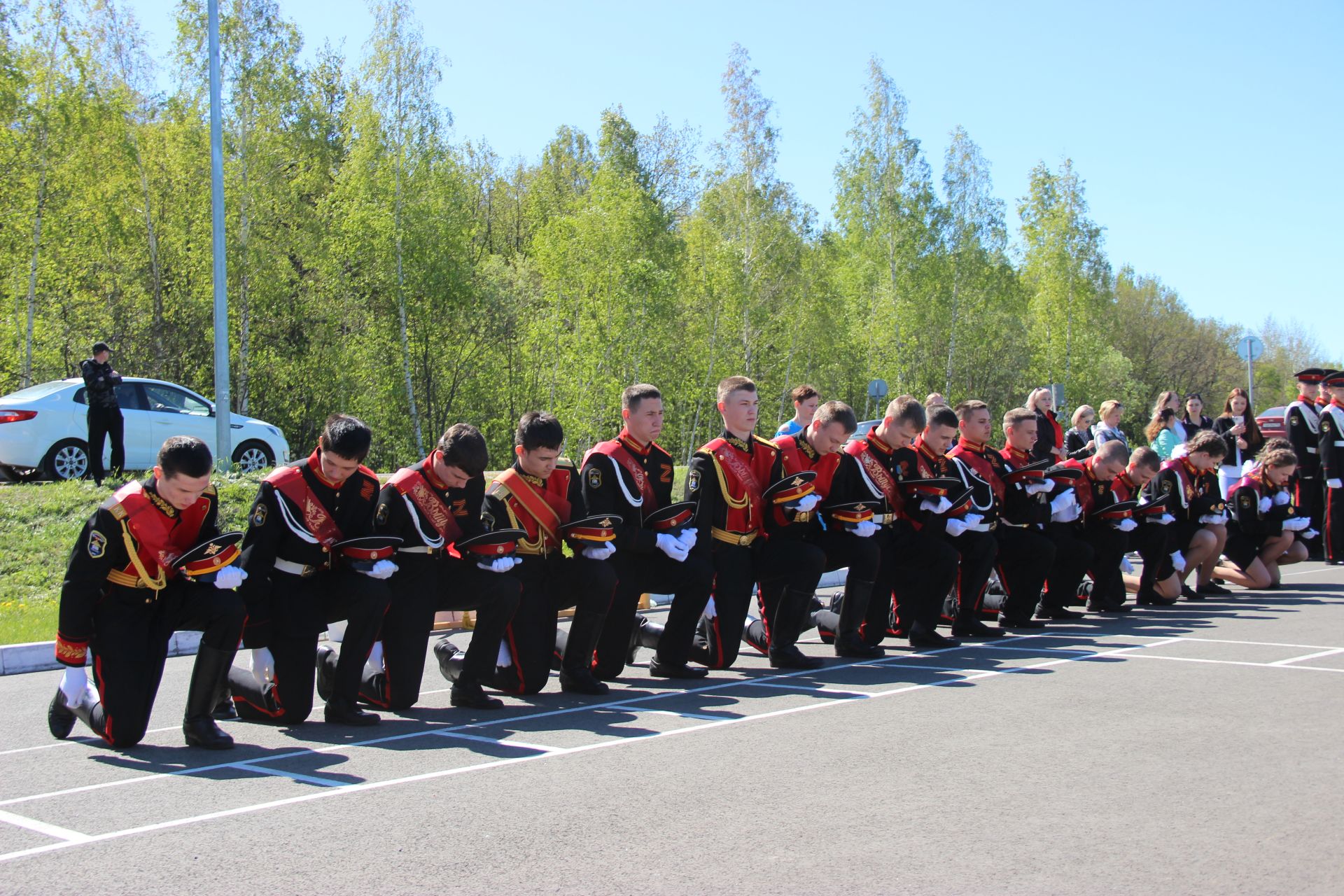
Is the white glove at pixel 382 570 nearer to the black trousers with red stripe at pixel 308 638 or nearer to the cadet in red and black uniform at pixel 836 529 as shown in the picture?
the black trousers with red stripe at pixel 308 638

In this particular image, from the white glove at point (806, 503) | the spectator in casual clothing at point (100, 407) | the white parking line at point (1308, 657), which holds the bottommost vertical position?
the white parking line at point (1308, 657)

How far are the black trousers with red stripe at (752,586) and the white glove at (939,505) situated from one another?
3.82 feet

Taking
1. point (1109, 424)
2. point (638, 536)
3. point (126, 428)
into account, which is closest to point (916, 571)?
point (638, 536)

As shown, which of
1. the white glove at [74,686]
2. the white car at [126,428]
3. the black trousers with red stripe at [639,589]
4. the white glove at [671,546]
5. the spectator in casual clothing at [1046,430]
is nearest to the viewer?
the white glove at [74,686]

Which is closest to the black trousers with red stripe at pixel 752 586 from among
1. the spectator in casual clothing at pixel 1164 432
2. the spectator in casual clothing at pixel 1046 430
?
the spectator in casual clothing at pixel 1046 430

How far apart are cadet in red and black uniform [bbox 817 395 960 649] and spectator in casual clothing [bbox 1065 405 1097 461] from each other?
4.43 metres

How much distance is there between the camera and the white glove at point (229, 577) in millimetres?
6457

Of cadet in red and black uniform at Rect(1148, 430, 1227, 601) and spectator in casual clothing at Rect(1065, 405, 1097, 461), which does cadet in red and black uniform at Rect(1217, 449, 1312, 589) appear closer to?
cadet in red and black uniform at Rect(1148, 430, 1227, 601)

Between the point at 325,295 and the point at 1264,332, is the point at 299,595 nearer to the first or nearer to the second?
the point at 325,295

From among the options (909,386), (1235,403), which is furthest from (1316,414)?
(909,386)

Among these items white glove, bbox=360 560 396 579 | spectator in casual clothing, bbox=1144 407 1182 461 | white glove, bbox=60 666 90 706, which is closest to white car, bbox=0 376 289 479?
white glove, bbox=60 666 90 706

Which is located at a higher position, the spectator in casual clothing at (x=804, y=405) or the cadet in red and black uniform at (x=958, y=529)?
the spectator in casual clothing at (x=804, y=405)

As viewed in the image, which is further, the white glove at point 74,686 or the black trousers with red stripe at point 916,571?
the black trousers with red stripe at point 916,571

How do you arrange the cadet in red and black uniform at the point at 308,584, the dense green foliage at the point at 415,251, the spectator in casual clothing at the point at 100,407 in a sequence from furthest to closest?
the dense green foliage at the point at 415,251 < the spectator in casual clothing at the point at 100,407 < the cadet in red and black uniform at the point at 308,584
